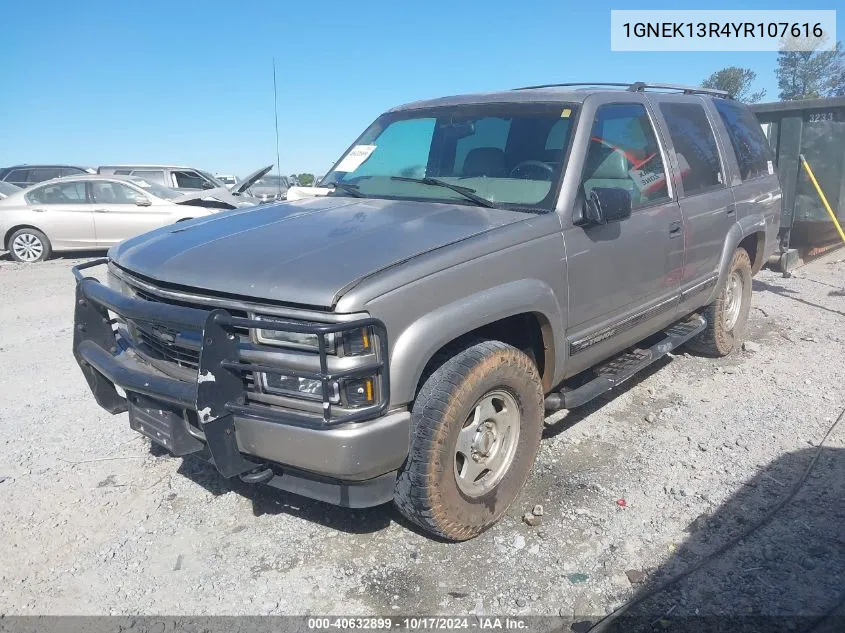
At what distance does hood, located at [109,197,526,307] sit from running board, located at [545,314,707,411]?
106cm

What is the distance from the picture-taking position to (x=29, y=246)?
488 inches

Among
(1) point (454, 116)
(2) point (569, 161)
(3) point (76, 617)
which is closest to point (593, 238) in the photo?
(2) point (569, 161)

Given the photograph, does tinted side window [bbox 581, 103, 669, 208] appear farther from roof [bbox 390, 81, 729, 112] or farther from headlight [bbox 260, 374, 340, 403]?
headlight [bbox 260, 374, 340, 403]

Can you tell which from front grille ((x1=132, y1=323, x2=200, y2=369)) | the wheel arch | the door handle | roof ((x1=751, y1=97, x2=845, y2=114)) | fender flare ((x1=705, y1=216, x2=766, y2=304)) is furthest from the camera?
the wheel arch

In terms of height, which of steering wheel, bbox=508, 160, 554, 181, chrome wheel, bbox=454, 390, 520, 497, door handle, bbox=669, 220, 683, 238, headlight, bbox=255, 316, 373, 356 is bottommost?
Result: chrome wheel, bbox=454, 390, 520, 497

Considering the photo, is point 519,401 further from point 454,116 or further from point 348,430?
point 454,116

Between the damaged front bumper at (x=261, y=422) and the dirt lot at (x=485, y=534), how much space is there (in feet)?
1.53

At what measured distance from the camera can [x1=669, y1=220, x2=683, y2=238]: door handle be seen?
14.0 feet

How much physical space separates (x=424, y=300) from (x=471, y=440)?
0.76 metres

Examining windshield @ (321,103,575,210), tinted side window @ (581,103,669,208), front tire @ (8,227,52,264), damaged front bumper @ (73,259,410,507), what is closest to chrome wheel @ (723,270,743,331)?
tinted side window @ (581,103,669,208)

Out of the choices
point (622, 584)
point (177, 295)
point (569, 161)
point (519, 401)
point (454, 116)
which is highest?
point (454, 116)

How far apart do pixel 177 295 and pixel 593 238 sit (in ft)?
6.83

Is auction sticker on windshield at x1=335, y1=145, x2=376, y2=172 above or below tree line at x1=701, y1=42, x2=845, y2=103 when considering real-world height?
below

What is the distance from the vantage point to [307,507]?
350 centimetres
